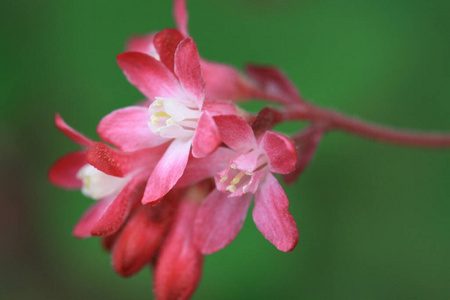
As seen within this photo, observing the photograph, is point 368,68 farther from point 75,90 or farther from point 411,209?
point 75,90

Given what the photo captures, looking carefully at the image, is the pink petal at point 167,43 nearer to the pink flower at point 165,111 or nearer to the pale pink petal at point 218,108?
the pink flower at point 165,111

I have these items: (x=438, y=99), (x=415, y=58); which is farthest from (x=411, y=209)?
(x=415, y=58)

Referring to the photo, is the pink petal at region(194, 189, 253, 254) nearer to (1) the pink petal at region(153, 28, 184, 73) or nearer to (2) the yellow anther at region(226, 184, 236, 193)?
(2) the yellow anther at region(226, 184, 236, 193)

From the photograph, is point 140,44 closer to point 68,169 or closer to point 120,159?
point 68,169

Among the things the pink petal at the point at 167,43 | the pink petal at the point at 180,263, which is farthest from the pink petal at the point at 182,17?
the pink petal at the point at 180,263

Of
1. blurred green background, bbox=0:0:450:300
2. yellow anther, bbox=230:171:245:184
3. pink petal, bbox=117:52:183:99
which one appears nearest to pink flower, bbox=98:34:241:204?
pink petal, bbox=117:52:183:99

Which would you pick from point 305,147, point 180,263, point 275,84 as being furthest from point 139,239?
point 275,84
